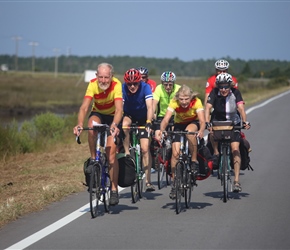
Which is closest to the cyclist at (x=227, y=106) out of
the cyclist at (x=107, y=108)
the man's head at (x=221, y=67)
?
the cyclist at (x=107, y=108)

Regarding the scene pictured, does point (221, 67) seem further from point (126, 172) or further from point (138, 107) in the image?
point (126, 172)

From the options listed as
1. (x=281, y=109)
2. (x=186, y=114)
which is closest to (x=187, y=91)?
(x=186, y=114)

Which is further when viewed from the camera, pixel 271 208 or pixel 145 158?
pixel 145 158

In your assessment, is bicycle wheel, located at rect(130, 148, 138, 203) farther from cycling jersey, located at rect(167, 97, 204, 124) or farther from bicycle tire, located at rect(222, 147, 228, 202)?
bicycle tire, located at rect(222, 147, 228, 202)

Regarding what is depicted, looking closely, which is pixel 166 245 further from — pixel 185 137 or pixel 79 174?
pixel 79 174

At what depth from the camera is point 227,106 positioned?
12.8 metres

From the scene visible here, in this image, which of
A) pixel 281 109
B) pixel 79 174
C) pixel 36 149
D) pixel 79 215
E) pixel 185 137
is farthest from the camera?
pixel 281 109

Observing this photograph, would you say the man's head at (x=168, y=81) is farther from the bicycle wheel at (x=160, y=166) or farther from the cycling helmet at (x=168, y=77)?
the bicycle wheel at (x=160, y=166)

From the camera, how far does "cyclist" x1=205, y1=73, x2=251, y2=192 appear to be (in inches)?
493

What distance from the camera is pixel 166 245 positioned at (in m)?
8.80

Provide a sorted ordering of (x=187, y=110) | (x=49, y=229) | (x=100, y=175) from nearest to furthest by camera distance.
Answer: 1. (x=49, y=229)
2. (x=100, y=175)
3. (x=187, y=110)

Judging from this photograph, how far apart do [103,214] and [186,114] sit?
7.16 ft

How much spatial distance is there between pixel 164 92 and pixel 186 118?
7.97 ft

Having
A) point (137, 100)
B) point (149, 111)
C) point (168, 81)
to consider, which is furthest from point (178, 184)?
point (168, 81)
